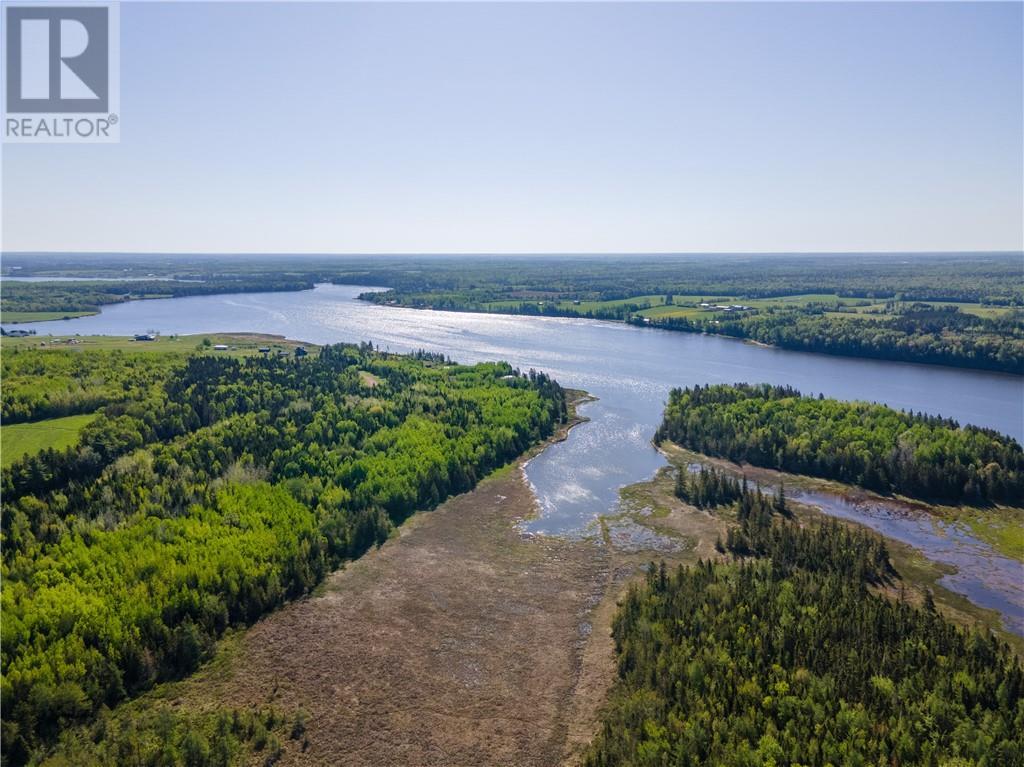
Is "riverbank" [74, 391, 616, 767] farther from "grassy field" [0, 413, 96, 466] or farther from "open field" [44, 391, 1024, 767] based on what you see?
"grassy field" [0, 413, 96, 466]

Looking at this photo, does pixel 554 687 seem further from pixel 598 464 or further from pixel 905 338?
pixel 905 338

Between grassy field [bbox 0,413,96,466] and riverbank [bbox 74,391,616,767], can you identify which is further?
grassy field [bbox 0,413,96,466]

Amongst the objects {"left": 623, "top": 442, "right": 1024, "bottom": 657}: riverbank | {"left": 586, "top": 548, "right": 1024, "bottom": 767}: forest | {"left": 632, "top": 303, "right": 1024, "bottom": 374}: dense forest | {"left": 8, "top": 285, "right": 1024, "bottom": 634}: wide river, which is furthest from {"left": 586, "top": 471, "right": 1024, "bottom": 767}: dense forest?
{"left": 632, "top": 303, "right": 1024, "bottom": 374}: dense forest

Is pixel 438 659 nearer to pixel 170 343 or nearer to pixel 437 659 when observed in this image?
pixel 437 659

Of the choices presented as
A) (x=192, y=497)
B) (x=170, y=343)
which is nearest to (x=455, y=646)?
(x=192, y=497)

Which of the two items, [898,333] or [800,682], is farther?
[898,333]

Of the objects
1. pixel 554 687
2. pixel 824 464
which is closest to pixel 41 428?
pixel 554 687

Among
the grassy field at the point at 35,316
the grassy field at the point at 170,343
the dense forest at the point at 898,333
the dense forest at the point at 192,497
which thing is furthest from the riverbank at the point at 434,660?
the grassy field at the point at 35,316
